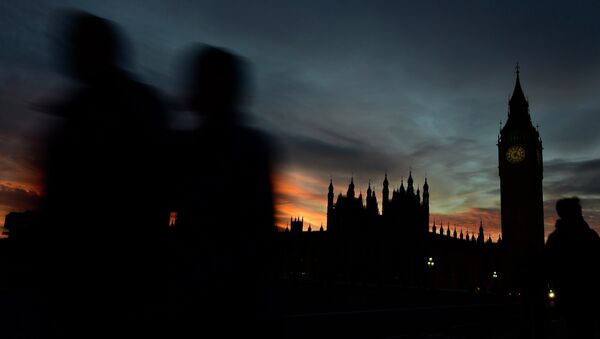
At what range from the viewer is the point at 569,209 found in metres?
4.95

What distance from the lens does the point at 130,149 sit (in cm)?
182

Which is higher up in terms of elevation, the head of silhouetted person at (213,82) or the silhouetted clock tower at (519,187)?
the silhouetted clock tower at (519,187)

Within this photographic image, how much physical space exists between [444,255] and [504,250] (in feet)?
38.0

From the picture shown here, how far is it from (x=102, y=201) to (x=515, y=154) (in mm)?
106942

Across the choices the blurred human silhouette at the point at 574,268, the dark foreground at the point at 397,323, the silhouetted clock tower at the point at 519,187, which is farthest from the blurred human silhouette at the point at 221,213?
the silhouetted clock tower at the point at 519,187

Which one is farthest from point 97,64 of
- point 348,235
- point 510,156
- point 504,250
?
point 510,156

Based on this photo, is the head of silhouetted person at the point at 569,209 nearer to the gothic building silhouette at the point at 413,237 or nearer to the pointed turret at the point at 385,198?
the gothic building silhouette at the point at 413,237

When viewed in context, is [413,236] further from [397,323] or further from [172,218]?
[172,218]

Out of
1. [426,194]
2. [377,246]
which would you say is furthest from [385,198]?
[377,246]

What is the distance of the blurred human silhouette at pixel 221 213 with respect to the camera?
175 cm

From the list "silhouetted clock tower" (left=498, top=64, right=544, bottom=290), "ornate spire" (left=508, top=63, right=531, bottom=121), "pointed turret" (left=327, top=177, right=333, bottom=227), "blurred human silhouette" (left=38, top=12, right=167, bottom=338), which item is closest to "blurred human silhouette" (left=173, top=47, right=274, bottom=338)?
"blurred human silhouette" (left=38, top=12, right=167, bottom=338)

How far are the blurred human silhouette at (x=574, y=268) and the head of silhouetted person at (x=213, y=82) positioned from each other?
451 cm

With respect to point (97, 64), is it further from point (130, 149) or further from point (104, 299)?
point (104, 299)

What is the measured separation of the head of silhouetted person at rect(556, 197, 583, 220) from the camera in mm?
4945
